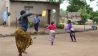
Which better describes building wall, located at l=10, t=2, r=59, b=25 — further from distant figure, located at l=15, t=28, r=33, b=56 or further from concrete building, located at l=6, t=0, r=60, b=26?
distant figure, located at l=15, t=28, r=33, b=56

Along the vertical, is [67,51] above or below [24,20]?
below

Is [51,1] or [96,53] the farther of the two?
[51,1]

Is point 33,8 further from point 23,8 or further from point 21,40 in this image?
point 21,40

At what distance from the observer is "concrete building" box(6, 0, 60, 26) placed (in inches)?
1587

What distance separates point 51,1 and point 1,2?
9277 mm

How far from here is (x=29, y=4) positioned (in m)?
41.1

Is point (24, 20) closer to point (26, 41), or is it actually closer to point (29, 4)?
point (26, 41)

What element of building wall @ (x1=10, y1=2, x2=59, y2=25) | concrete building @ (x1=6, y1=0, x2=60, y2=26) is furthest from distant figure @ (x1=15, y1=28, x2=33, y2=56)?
building wall @ (x1=10, y1=2, x2=59, y2=25)

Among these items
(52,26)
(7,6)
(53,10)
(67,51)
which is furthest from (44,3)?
(67,51)

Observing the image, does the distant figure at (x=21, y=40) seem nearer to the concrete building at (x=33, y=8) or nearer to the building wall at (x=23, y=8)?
the concrete building at (x=33, y=8)

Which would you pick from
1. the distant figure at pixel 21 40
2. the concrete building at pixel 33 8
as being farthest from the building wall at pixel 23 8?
the distant figure at pixel 21 40

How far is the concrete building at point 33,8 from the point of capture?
40312 millimetres

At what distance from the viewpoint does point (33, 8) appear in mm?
41219

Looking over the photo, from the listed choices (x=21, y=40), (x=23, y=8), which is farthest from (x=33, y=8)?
(x=21, y=40)
